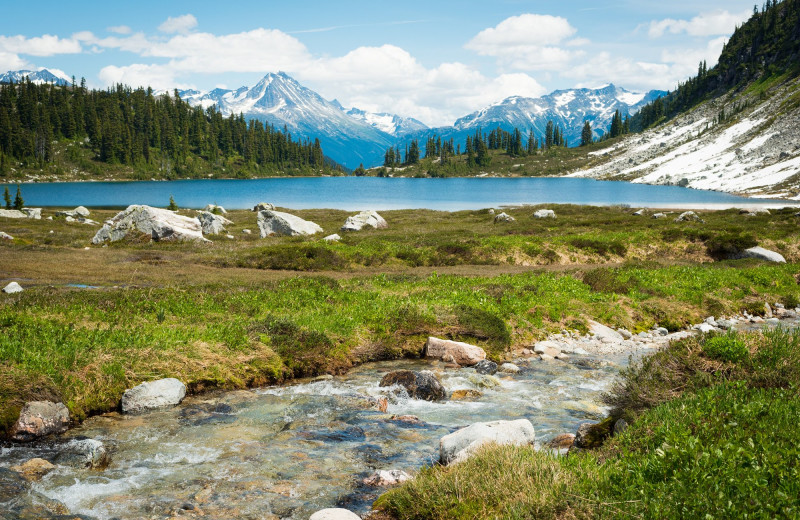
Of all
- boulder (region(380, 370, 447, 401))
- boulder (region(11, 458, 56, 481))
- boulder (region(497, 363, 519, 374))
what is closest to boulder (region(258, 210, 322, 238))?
boulder (region(497, 363, 519, 374))

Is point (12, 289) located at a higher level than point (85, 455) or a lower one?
higher

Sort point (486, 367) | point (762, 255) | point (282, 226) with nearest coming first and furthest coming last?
point (486, 367) < point (762, 255) < point (282, 226)

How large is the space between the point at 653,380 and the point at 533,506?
6470 millimetres

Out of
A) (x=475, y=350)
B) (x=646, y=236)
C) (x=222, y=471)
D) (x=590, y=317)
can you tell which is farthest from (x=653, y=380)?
(x=646, y=236)

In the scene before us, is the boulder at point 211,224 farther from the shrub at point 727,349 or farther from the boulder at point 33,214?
the shrub at point 727,349

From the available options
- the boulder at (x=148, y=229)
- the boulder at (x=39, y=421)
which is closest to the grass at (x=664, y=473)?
the boulder at (x=39, y=421)

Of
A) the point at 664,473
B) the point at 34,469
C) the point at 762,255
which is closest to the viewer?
the point at 664,473

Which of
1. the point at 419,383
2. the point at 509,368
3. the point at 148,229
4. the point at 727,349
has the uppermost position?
the point at 727,349

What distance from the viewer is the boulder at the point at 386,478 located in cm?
987

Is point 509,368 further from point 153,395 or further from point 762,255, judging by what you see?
point 762,255

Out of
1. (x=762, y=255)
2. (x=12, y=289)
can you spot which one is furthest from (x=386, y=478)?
(x=762, y=255)

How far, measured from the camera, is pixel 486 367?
18.1 metres

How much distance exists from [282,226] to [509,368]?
148 ft

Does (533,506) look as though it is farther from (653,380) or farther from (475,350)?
(475,350)
